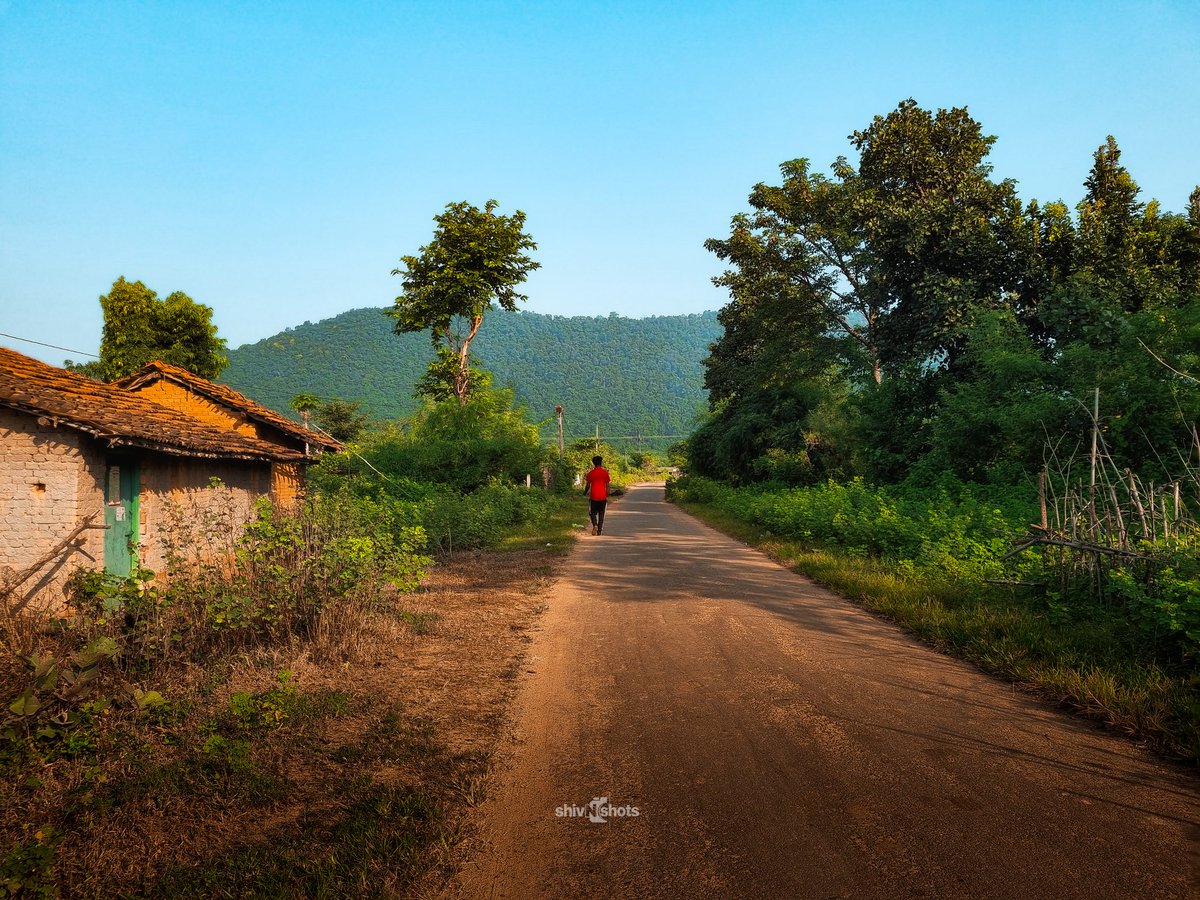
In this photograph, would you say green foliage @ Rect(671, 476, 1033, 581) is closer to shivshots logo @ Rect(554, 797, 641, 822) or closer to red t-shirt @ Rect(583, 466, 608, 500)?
red t-shirt @ Rect(583, 466, 608, 500)

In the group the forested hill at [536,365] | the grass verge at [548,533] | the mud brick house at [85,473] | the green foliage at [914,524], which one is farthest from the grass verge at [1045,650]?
the forested hill at [536,365]

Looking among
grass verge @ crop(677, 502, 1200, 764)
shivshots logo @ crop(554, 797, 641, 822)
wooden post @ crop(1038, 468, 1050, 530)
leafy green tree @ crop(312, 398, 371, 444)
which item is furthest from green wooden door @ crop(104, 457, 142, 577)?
leafy green tree @ crop(312, 398, 371, 444)

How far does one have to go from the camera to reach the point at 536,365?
5881 inches

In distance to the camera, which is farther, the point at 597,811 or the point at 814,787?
the point at 814,787

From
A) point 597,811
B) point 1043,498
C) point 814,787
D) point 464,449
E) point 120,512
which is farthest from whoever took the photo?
point 464,449

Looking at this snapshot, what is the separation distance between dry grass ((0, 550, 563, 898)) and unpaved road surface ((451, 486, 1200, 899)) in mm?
431

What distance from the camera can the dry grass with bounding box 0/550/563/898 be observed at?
3.24 meters

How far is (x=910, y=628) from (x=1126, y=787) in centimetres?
374

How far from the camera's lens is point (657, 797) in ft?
12.3

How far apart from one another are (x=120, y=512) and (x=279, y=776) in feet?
25.8

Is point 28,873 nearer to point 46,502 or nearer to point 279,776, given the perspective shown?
point 279,776

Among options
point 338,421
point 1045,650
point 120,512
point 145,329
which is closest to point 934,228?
point 1045,650

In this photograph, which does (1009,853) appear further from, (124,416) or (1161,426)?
(1161,426)

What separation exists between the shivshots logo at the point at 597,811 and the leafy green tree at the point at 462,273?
88.3ft
